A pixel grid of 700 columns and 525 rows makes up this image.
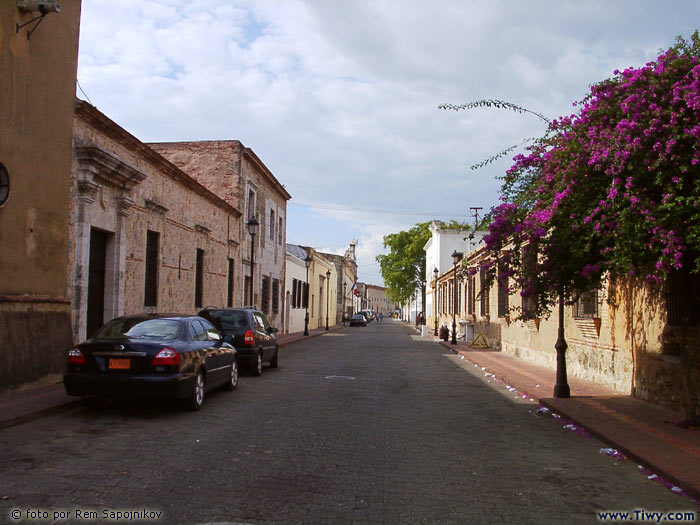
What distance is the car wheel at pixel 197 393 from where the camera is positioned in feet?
28.2

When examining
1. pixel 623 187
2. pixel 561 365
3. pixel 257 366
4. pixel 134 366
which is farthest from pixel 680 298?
pixel 257 366

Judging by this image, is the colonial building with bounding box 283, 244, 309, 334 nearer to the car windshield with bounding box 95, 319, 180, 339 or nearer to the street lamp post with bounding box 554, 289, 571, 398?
the street lamp post with bounding box 554, 289, 571, 398

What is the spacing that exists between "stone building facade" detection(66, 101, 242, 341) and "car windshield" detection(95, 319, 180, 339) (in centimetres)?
365

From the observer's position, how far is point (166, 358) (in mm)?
8078

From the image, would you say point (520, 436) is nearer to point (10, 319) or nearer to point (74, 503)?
point (74, 503)

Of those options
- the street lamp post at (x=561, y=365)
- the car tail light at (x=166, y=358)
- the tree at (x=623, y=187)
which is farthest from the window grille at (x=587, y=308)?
the car tail light at (x=166, y=358)

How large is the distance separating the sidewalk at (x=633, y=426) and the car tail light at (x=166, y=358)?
222 inches

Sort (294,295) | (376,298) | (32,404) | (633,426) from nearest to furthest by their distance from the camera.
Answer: (633,426) < (32,404) < (294,295) < (376,298)

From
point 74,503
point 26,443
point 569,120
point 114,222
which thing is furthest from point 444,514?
point 114,222

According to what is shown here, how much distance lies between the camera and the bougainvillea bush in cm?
668

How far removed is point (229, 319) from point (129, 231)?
135 inches

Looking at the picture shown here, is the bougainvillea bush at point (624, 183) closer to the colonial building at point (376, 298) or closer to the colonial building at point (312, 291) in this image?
the colonial building at point (312, 291)

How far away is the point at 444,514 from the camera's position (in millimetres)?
4539

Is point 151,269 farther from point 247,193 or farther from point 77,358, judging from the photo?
point 247,193
